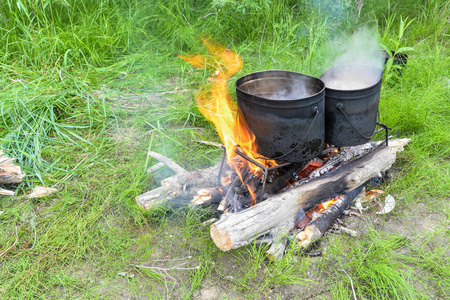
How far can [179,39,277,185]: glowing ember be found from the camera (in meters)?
2.74

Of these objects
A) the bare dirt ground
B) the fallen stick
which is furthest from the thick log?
the fallen stick

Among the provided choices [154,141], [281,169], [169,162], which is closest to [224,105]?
[154,141]

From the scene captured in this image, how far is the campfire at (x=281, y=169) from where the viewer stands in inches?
94.7

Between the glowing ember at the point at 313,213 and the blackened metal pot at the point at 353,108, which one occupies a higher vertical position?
the blackened metal pot at the point at 353,108

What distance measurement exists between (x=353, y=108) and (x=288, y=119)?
63 cm

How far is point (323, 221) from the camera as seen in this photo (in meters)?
2.68

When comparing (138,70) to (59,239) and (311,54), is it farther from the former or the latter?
(59,239)

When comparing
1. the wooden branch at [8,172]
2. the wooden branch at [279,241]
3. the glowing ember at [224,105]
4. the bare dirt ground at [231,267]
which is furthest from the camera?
the wooden branch at [8,172]

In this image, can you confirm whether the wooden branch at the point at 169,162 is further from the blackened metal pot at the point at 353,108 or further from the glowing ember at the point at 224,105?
the blackened metal pot at the point at 353,108

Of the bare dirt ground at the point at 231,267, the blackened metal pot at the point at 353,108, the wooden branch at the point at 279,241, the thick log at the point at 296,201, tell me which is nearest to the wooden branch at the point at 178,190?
the bare dirt ground at the point at 231,267

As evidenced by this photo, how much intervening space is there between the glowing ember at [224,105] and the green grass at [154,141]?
172mm

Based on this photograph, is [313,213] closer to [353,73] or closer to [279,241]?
[279,241]

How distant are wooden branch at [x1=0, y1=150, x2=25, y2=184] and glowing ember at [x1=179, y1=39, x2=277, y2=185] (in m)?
1.86

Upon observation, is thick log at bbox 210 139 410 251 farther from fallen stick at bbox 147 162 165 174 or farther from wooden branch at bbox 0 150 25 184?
wooden branch at bbox 0 150 25 184
